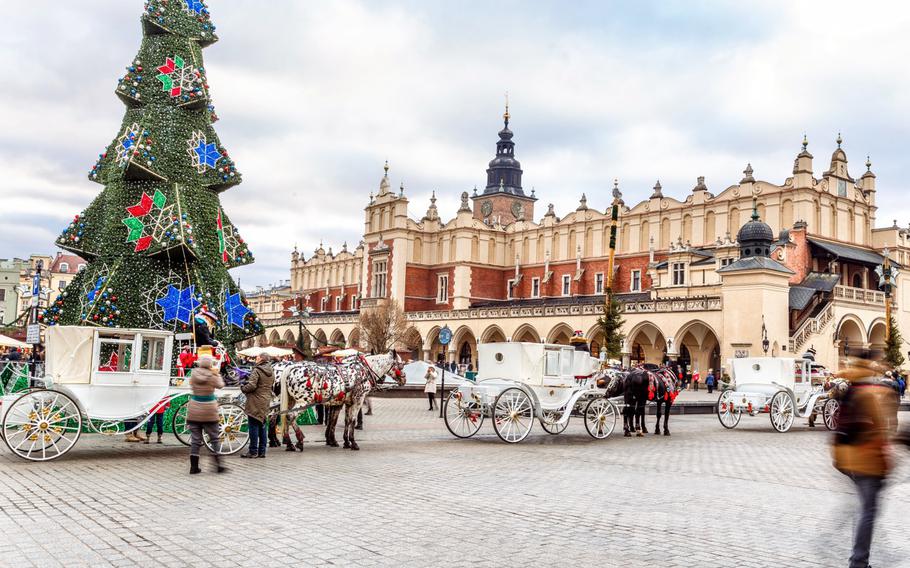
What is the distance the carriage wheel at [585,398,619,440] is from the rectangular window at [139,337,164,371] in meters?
7.45

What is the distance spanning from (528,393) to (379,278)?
47342mm

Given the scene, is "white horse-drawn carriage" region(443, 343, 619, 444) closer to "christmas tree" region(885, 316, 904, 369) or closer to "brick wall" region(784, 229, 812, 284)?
"christmas tree" region(885, 316, 904, 369)

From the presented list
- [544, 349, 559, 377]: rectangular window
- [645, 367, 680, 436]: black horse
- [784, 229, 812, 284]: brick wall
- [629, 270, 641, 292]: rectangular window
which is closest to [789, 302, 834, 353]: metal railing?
[784, 229, 812, 284]: brick wall

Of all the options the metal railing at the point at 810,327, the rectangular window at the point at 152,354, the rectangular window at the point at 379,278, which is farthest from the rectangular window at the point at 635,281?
the rectangular window at the point at 152,354

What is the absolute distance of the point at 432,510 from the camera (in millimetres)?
7512

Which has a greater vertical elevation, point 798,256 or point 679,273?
point 798,256

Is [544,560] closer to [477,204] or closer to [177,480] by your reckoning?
[177,480]

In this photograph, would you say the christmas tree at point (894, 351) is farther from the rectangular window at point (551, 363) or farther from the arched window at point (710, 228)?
the rectangular window at point (551, 363)

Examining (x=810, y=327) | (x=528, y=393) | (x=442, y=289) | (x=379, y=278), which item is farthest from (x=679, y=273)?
(x=528, y=393)

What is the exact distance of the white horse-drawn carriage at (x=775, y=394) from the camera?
1822 cm

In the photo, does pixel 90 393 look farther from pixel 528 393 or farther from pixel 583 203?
pixel 583 203

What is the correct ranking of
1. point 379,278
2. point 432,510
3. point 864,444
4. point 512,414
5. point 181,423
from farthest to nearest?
point 379,278
point 512,414
point 181,423
point 432,510
point 864,444

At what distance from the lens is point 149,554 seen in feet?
18.5

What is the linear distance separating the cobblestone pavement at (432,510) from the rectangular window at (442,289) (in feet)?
154
